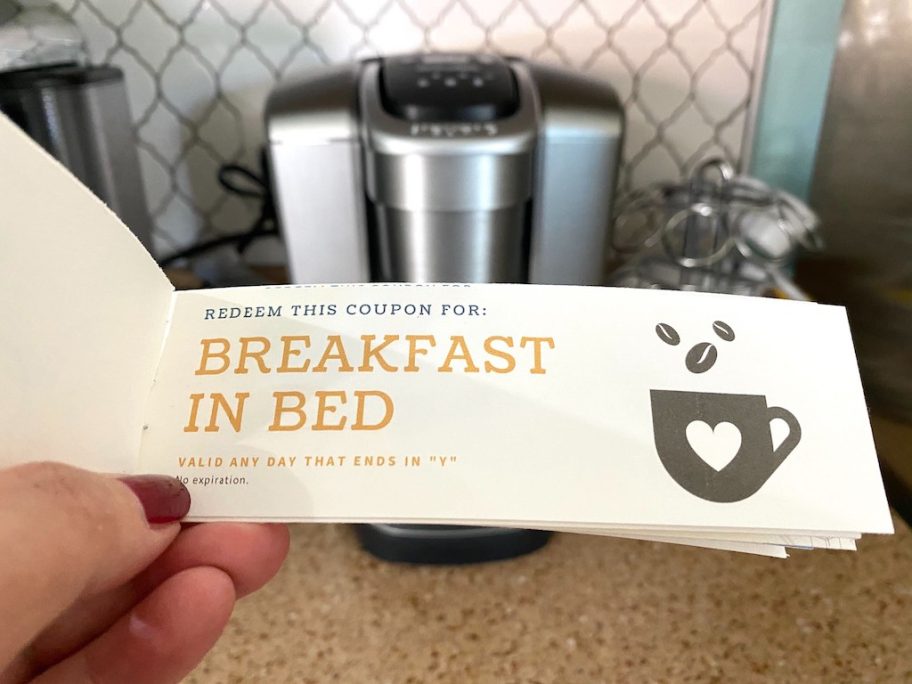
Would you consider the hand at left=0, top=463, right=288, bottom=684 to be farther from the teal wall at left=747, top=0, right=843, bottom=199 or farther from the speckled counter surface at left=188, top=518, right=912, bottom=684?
the teal wall at left=747, top=0, right=843, bottom=199

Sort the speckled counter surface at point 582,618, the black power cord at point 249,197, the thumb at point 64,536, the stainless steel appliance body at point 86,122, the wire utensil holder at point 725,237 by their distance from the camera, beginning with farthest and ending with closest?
the black power cord at point 249,197 < the wire utensil holder at point 725,237 < the stainless steel appliance body at point 86,122 < the speckled counter surface at point 582,618 < the thumb at point 64,536

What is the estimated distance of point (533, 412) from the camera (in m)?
0.36

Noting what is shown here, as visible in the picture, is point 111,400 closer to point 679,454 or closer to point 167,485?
point 167,485

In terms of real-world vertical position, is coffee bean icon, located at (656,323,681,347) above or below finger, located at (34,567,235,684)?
above

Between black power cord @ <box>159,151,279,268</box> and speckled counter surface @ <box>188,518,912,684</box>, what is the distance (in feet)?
1.29

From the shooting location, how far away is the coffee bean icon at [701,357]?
38 cm

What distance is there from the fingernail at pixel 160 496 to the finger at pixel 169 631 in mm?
34

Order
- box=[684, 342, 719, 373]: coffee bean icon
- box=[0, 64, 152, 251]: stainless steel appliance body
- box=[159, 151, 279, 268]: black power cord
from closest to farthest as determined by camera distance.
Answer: box=[684, 342, 719, 373]: coffee bean icon → box=[0, 64, 152, 251]: stainless steel appliance body → box=[159, 151, 279, 268]: black power cord

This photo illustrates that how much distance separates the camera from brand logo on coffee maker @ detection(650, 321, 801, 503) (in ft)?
1.14

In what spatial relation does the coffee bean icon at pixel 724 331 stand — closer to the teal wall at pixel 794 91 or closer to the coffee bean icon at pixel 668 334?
the coffee bean icon at pixel 668 334

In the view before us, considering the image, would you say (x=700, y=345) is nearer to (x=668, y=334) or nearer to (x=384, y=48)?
(x=668, y=334)

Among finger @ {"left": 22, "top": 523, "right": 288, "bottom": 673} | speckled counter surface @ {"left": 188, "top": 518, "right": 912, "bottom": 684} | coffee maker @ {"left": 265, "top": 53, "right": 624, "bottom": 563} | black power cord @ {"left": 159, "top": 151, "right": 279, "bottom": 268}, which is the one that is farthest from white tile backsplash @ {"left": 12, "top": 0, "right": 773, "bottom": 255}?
finger @ {"left": 22, "top": 523, "right": 288, "bottom": 673}

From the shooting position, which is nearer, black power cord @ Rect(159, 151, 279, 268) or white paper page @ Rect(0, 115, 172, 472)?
white paper page @ Rect(0, 115, 172, 472)

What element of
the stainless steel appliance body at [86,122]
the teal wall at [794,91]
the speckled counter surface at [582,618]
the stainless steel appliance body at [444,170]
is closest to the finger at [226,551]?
the speckled counter surface at [582,618]
